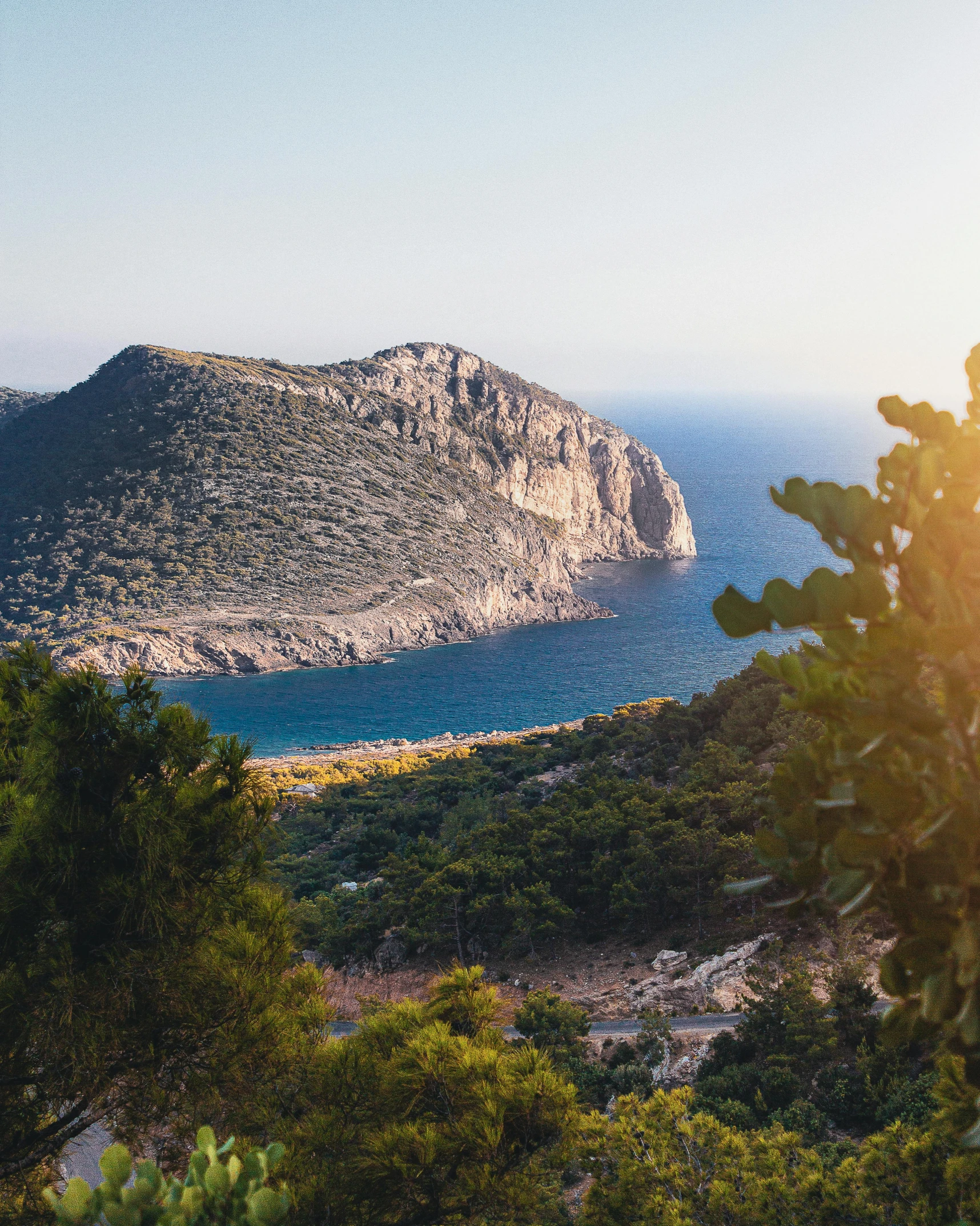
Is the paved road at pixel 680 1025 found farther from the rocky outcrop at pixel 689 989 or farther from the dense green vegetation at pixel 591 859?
the dense green vegetation at pixel 591 859

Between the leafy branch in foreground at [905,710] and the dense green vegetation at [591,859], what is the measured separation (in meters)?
10.7

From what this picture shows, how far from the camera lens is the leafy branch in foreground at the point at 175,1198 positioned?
1968 mm

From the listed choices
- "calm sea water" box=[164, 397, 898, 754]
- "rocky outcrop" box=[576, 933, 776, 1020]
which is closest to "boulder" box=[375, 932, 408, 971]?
"rocky outcrop" box=[576, 933, 776, 1020]

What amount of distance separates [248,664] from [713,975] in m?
54.3

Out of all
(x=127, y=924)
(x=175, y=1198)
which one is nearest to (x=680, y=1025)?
(x=127, y=924)

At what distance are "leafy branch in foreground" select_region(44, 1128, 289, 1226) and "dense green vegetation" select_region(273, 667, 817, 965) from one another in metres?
10.5

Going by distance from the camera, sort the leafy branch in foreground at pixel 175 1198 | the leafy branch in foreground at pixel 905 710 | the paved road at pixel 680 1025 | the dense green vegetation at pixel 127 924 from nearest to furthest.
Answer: the leafy branch in foreground at pixel 905 710 → the leafy branch in foreground at pixel 175 1198 → the dense green vegetation at pixel 127 924 → the paved road at pixel 680 1025

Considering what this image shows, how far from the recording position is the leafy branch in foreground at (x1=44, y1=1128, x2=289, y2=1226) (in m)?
1.97

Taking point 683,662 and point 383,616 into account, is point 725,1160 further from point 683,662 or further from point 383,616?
point 383,616

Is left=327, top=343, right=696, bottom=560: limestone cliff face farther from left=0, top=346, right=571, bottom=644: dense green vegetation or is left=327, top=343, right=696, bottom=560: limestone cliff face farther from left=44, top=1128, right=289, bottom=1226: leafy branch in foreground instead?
left=44, top=1128, right=289, bottom=1226: leafy branch in foreground

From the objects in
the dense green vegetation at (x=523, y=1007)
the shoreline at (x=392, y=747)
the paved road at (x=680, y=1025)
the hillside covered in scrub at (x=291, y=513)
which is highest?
the hillside covered in scrub at (x=291, y=513)

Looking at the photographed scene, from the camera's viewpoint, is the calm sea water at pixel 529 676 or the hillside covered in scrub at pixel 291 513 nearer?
the calm sea water at pixel 529 676

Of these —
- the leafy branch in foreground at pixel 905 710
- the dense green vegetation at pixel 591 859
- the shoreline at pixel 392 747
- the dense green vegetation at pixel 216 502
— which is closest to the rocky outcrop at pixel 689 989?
the dense green vegetation at pixel 591 859

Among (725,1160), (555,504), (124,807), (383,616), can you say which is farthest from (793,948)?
(555,504)
